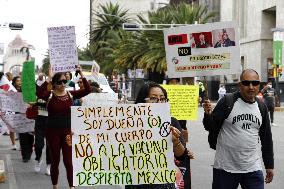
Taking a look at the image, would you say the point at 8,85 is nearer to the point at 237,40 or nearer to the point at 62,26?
the point at 62,26

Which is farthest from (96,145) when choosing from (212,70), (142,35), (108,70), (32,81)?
(108,70)

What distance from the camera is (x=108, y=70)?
68.5m

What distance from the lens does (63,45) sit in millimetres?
8766

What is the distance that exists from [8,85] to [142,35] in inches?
1582

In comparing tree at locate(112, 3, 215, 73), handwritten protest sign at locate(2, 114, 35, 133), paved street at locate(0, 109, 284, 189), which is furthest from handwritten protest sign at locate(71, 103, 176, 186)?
tree at locate(112, 3, 215, 73)

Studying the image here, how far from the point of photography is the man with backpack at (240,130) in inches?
212

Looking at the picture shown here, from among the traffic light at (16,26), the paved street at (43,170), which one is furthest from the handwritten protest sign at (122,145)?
the traffic light at (16,26)

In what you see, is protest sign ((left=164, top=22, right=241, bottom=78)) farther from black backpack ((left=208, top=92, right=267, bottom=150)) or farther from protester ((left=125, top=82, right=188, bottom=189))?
protester ((left=125, top=82, right=188, bottom=189))

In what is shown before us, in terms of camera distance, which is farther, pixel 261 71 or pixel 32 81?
pixel 261 71

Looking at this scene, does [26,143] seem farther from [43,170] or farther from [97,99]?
[97,99]

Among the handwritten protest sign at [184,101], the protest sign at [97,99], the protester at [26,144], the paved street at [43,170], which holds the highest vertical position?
the handwritten protest sign at [184,101]

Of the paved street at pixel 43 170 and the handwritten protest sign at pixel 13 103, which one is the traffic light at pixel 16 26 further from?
the handwritten protest sign at pixel 13 103

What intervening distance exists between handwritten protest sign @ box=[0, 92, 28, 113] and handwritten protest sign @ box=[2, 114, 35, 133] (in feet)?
0.55

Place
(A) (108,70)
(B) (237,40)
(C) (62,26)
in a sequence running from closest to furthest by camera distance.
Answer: (B) (237,40) → (C) (62,26) → (A) (108,70)
